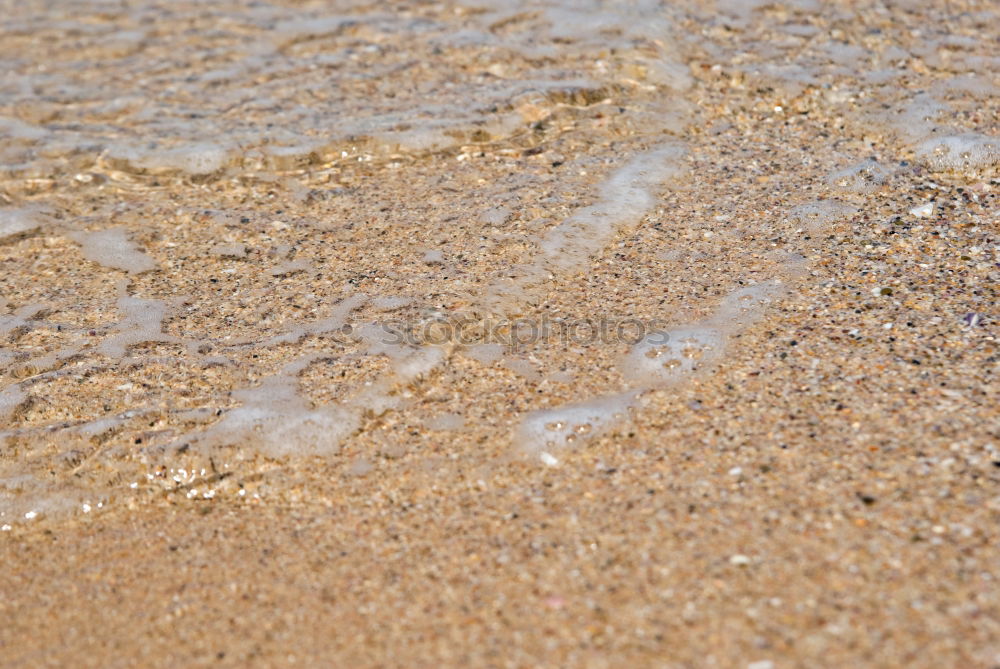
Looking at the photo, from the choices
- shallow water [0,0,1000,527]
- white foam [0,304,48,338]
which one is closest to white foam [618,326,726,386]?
shallow water [0,0,1000,527]

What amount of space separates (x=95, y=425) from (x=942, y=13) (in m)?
3.80

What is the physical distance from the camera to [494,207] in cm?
339

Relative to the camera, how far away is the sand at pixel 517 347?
77.1 inches

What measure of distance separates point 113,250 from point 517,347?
1473 millimetres

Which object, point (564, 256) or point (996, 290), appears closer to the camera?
point (996, 290)

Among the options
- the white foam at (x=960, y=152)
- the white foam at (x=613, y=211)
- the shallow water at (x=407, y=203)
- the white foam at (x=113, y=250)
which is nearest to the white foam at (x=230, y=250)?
the shallow water at (x=407, y=203)

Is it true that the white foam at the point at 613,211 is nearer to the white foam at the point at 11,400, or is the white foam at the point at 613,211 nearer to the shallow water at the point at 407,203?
the shallow water at the point at 407,203

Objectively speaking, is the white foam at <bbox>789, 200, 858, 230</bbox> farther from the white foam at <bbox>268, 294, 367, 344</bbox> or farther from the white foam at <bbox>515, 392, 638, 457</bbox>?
the white foam at <bbox>268, 294, 367, 344</bbox>

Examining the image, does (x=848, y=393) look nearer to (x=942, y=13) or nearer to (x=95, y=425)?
(x=95, y=425)

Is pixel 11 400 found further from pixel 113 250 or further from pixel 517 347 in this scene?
pixel 517 347

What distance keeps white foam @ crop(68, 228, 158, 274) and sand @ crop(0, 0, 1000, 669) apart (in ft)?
0.05

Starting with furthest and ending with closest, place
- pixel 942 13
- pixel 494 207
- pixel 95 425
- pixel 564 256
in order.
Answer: pixel 942 13
pixel 494 207
pixel 564 256
pixel 95 425

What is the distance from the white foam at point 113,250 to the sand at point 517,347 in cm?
1

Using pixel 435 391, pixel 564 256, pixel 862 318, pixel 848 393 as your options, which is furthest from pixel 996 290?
pixel 435 391
